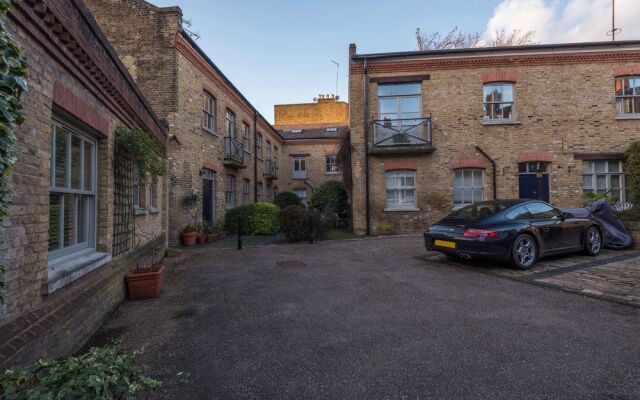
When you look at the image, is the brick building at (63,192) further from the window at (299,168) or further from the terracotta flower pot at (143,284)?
the window at (299,168)

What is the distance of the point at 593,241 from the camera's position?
7395 mm

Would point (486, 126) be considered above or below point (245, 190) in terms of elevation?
above

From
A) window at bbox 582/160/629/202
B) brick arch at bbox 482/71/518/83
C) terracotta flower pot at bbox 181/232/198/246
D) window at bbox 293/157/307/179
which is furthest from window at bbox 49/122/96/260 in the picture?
window at bbox 293/157/307/179

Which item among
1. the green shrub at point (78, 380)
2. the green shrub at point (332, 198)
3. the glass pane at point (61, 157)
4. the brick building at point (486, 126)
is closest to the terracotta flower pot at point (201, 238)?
the brick building at point (486, 126)

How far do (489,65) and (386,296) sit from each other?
1203cm

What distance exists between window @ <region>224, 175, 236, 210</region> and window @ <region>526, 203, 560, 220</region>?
12.1m

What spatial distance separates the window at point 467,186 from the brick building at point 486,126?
0.04 m

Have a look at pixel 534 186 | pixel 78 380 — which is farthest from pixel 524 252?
pixel 534 186

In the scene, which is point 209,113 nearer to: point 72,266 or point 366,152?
point 366,152

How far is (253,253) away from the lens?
8.86m

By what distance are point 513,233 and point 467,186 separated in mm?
7300

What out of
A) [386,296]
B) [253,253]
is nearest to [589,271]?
[386,296]

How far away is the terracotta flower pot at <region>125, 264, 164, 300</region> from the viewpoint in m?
4.81

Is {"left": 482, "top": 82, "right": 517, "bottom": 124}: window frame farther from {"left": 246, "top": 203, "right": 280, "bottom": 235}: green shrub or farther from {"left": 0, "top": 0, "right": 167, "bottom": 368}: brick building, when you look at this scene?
{"left": 0, "top": 0, "right": 167, "bottom": 368}: brick building
